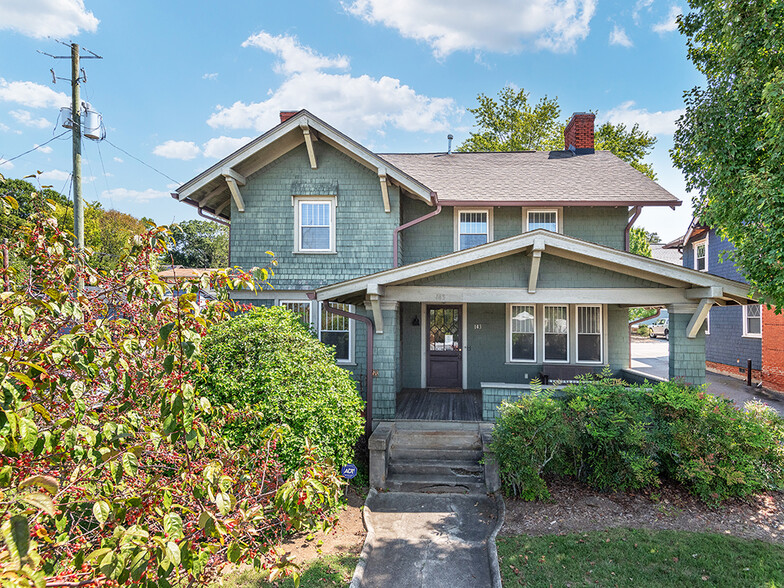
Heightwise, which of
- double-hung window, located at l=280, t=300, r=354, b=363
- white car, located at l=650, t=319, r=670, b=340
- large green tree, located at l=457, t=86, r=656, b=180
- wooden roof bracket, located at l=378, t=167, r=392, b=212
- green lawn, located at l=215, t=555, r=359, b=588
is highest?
large green tree, located at l=457, t=86, r=656, b=180

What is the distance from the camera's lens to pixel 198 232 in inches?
2098

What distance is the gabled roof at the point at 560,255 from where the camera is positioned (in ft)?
24.3

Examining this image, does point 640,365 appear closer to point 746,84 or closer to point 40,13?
point 746,84

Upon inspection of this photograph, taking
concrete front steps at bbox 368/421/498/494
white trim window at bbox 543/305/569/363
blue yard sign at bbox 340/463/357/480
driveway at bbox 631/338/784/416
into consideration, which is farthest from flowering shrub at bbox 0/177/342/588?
driveway at bbox 631/338/784/416

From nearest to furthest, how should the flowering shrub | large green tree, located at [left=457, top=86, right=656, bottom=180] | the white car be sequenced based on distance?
the flowering shrub
large green tree, located at [left=457, top=86, right=656, bottom=180]
the white car

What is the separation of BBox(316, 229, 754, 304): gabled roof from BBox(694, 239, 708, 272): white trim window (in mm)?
11824

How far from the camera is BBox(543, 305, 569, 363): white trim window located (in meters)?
11.2

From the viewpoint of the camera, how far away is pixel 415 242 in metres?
11.4

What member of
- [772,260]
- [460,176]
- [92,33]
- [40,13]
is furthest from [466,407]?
[92,33]

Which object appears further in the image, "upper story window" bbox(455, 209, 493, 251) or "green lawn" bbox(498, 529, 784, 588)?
"upper story window" bbox(455, 209, 493, 251)

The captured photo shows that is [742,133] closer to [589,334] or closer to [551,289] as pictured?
[551,289]

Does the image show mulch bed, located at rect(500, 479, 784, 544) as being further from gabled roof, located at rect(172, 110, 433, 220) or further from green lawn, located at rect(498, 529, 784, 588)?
gabled roof, located at rect(172, 110, 433, 220)

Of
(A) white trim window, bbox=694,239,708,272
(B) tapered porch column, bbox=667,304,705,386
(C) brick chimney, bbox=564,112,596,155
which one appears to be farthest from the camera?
(A) white trim window, bbox=694,239,708,272

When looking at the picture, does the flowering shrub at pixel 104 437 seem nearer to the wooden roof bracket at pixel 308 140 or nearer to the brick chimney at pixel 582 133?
the wooden roof bracket at pixel 308 140
